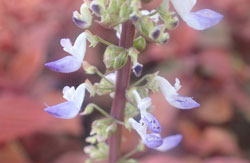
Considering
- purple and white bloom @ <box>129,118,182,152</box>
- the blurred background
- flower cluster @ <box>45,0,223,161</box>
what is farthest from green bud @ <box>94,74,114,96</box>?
the blurred background

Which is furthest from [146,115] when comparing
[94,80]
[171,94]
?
[94,80]

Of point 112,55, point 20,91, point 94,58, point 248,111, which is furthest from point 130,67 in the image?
point 248,111

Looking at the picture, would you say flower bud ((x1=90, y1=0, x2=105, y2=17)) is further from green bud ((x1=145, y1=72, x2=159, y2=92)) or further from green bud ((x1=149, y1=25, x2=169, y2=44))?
green bud ((x1=145, y1=72, x2=159, y2=92))

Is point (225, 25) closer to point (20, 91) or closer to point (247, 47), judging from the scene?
point (247, 47)

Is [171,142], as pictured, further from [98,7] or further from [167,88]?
[98,7]

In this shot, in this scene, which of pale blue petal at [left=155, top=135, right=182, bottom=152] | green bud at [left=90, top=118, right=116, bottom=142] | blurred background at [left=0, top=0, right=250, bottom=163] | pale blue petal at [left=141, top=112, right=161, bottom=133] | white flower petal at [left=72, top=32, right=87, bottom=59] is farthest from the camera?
blurred background at [left=0, top=0, right=250, bottom=163]
